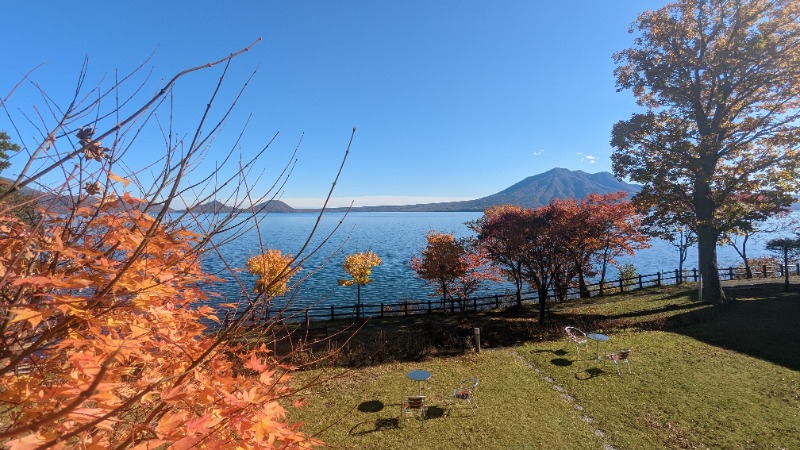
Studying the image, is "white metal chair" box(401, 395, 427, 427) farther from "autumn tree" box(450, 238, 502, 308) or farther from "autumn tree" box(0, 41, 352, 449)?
"autumn tree" box(450, 238, 502, 308)

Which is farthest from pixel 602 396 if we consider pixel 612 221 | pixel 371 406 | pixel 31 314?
pixel 612 221

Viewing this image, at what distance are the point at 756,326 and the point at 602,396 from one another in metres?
9.16

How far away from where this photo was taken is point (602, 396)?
859cm

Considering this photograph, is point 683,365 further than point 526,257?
No

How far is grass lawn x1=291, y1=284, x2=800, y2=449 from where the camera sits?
6953 millimetres

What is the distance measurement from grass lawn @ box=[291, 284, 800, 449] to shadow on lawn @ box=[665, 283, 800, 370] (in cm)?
5

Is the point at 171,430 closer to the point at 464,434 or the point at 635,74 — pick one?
the point at 464,434

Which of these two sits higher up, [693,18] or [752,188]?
[693,18]

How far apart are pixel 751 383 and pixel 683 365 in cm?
147

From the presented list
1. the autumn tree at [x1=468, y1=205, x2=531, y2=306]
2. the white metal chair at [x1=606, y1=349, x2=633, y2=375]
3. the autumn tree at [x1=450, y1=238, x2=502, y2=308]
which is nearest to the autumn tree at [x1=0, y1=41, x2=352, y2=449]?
the white metal chair at [x1=606, y1=349, x2=633, y2=375]

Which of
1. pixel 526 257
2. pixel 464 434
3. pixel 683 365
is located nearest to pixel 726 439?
pixel 683 365

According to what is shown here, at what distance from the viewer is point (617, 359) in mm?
9914

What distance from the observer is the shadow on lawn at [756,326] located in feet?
35.2

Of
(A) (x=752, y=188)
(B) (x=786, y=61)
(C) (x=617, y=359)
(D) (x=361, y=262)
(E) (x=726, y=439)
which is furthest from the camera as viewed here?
(D) (x=361, y=262)
